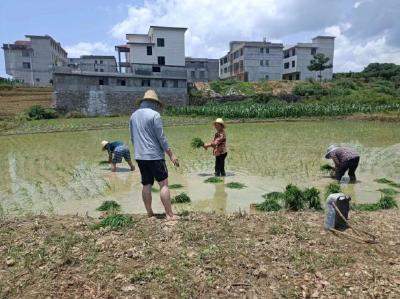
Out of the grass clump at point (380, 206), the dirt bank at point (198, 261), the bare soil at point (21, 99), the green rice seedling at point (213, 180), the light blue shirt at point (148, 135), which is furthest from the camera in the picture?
the bare soil at point (21, 99)

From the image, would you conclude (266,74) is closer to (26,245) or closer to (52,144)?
(52,144)

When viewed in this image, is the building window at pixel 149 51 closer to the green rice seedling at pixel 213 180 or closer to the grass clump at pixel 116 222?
the green rice seedling at pixel 213 180

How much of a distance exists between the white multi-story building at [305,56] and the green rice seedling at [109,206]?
194 feet

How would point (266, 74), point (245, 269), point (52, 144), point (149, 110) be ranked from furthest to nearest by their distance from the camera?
1. point (266, 74)
2. point (52, 144)
3. point (149, 110)
4. point (245, 269)

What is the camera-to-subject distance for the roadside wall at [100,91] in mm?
35281

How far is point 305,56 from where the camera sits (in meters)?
61.0

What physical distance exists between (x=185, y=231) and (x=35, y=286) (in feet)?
5.85

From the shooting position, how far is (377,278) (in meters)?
3.42

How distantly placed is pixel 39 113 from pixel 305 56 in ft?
151

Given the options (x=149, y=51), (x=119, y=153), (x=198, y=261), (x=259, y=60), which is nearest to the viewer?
(x=198, y=261)

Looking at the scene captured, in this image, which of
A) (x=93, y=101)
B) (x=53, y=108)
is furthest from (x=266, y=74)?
(x=53, y=108)

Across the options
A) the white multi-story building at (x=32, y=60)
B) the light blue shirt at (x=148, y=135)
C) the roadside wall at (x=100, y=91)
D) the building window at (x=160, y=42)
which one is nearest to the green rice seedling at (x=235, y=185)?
the light blue shirt at (x=148, y=135)

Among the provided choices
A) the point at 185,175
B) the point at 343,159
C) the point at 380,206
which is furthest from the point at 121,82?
the point at 380,206

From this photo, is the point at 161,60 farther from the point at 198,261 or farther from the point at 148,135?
the point at 198,261
